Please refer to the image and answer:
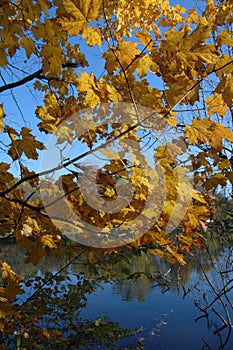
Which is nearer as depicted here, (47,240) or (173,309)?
(47,240)

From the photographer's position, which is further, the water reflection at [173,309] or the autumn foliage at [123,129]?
the water reflection at [173,309]

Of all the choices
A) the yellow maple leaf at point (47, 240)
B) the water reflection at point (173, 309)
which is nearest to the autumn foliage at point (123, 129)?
the yellow maple leaf at point (47, 240)

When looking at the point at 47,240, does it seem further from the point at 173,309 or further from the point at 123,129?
the point at 173,309

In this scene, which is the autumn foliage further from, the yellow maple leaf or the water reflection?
the water reflection

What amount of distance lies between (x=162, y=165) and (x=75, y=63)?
127 centimetres

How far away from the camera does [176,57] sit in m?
0.94

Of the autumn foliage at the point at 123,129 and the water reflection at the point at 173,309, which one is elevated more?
the water reflection at the point at 173,309

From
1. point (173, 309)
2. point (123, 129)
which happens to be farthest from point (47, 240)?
point (173, 309)

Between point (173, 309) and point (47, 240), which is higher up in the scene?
point (173, 309)

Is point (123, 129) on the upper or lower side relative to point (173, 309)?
lower

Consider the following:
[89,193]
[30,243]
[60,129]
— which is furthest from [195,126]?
[30,243]

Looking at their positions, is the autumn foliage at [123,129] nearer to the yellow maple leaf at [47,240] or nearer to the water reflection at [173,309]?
the yellow maple leaf at [47,240]

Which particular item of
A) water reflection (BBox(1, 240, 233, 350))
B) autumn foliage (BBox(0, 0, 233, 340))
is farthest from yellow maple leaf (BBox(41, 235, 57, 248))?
water reflection (BBox(1, 240, 233, 350))

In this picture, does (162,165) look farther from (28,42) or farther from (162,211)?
(28,42)
